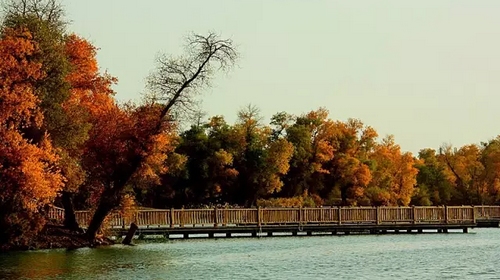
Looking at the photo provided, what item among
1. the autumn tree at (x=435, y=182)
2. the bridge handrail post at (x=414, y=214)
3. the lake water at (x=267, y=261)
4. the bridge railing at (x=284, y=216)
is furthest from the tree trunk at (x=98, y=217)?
the autumn tree at (x=435, y=182)

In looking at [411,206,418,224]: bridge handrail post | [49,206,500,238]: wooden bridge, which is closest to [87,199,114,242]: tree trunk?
[49,206,500,238]: wooden bridge

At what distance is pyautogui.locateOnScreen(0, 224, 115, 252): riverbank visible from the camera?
51.6 m

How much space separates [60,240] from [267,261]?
13.5 m

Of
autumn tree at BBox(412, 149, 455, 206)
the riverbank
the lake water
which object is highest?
autumn tree at BBox(412, 149, 455, 206)

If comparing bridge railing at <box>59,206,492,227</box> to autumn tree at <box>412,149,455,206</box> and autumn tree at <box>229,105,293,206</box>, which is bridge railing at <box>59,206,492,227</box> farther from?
autumn tree at <box>412,149,455,206</box>

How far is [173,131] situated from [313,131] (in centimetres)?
4305

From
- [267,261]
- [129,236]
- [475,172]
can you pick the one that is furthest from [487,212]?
[267,261]

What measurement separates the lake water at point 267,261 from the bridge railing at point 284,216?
2.29 m

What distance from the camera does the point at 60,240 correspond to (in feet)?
175

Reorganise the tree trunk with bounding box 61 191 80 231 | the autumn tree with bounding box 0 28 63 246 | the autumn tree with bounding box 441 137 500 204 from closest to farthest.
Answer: the autumn tree with bounding box 0 28 63 246
the tree trunk with bounding box 61 191 80 231
the autumn tree with bounding box 441 137 500 204

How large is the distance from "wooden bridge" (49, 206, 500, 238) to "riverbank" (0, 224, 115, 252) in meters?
1.49

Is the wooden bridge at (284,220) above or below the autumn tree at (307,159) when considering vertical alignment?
below

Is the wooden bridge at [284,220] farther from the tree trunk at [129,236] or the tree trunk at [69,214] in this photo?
the tree trunk at [129,236]

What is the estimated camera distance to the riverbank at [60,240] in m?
51.6
